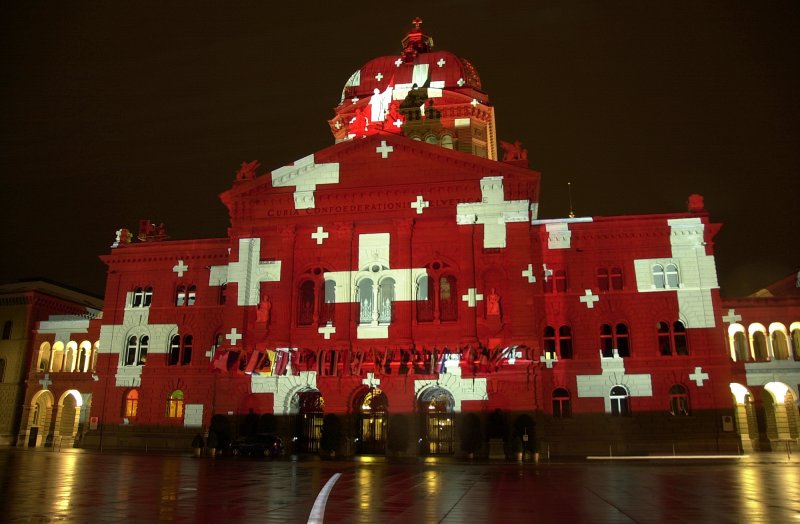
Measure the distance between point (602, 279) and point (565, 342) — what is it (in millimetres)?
4759

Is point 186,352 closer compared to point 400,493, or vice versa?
point 400,493

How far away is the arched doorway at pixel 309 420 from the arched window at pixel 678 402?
20768 mm

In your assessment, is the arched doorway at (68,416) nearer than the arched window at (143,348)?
No

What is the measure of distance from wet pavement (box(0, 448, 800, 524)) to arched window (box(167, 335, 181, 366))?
16575 mm

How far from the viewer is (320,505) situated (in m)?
15.5

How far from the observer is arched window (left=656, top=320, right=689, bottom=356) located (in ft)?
126

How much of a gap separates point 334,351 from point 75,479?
59.5ft

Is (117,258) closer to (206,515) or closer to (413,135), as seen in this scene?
(413,135)

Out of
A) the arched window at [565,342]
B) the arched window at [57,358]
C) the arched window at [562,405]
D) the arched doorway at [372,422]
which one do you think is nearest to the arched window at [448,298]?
the arched doorway at [372,422]

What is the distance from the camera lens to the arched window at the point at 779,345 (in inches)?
1654

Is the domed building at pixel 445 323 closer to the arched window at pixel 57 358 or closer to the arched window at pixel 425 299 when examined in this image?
the arched window at pixel 425 299

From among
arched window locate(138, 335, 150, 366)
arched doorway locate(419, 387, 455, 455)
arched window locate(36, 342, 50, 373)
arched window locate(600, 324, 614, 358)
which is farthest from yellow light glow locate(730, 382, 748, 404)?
arched window locate(36, 342, 50, 373)

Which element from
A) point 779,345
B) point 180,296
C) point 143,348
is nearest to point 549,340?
point 779,345

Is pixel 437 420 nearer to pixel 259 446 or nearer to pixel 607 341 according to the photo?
pixel 259 446
